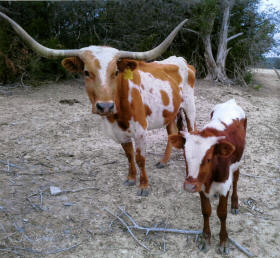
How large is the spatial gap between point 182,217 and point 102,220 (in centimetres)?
98

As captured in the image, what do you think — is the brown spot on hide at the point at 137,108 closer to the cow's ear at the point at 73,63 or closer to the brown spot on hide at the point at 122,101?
the brown spot on hide at the point at 122,101

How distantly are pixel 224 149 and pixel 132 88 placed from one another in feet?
5.12

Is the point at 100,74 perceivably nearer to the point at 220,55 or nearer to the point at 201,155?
the point at 201,155

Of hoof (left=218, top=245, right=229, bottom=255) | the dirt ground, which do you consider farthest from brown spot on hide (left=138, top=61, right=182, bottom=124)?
hoof (left=218, top=245, right=229, bottom=255)

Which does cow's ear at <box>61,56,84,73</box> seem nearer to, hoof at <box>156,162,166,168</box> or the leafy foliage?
hoof at <box>156,162,166,168</box>

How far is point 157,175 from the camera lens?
4363mm

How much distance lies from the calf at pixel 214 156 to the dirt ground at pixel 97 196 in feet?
1.83

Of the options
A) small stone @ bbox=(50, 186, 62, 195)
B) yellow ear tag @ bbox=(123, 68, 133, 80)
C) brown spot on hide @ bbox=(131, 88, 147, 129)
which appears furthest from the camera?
small stone @ bbox=(50, 186, 62, 195)

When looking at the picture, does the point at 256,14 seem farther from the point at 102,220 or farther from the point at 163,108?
the point at 102,220

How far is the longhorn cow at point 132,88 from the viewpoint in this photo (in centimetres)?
290

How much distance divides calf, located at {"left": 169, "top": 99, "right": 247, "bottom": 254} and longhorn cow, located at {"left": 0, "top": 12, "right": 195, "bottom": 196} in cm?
97

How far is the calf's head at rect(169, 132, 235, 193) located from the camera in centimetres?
232

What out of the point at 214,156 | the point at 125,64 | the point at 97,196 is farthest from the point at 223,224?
the point at 125,64

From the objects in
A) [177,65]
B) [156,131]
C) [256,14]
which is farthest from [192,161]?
[256,14]
